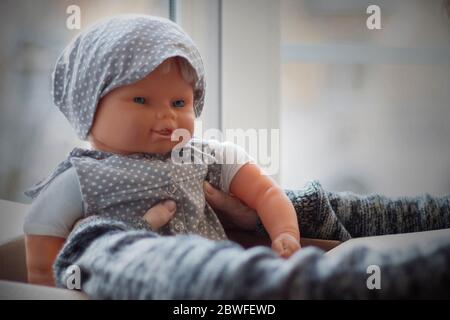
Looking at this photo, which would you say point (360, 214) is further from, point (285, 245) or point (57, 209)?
point (57, 209)

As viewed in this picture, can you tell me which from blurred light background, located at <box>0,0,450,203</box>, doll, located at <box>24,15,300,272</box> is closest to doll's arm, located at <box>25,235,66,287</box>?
doll, located at <box>24,15,300,272</box>

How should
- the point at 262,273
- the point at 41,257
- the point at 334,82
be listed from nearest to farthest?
the point at 262,273, the point at 41,257, the point at 334,82

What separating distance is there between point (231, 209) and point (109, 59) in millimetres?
260

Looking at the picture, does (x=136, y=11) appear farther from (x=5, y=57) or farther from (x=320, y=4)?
(x=320, y=4)

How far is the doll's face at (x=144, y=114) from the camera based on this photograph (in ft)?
2.11

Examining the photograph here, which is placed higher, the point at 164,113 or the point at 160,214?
the point at 164,113

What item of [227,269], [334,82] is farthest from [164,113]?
[334,82]

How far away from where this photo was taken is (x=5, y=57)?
79 centimetres

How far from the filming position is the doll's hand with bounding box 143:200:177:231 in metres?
0.65

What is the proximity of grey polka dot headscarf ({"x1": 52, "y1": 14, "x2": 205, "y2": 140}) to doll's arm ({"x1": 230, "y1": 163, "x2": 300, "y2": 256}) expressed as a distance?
5.6 inches

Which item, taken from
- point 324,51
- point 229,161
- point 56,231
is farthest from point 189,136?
point 324,51

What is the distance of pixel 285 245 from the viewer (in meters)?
0.68

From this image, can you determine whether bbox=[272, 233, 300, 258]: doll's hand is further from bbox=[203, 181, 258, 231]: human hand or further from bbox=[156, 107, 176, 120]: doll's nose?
bbox=[156, 107, 176, 120]: doll's nose
